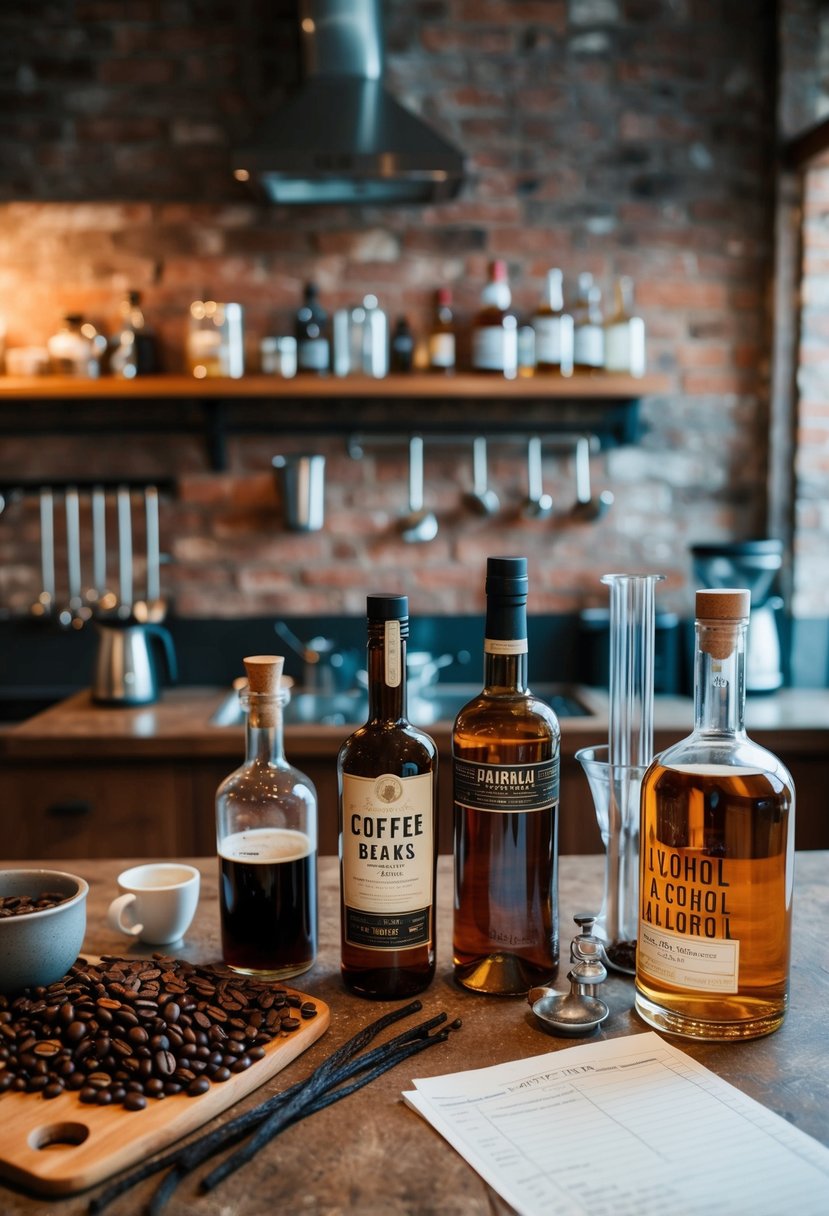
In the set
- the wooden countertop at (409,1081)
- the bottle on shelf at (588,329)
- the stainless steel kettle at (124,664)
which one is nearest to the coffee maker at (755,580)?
the bottle on shelf at (588,329)

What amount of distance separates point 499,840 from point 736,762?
0.22 meters

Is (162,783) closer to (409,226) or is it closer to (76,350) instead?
(76,350)

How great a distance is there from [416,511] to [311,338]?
57 cm

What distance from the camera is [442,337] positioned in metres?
2.97

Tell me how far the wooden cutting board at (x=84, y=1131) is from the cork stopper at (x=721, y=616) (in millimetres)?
498

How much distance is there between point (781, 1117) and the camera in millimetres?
779

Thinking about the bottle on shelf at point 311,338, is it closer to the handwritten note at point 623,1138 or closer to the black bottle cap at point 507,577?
the black bottle cap at point 507,577

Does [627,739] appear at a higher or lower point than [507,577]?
lower

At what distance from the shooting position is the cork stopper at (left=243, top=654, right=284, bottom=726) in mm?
1009

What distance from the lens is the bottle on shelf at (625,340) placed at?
9.65ft

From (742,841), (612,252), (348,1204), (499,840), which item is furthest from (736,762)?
(612,252)

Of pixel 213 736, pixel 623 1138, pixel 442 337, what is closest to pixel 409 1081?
pixel 623 1138

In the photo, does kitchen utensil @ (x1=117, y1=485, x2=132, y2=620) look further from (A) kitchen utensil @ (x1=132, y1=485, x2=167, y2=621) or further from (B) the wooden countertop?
(B) the wooden countertop

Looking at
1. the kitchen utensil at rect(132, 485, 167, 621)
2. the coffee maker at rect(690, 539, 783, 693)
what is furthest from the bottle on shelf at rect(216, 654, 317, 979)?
the kitchen utensil at rect(132, 485, 167, 621)
